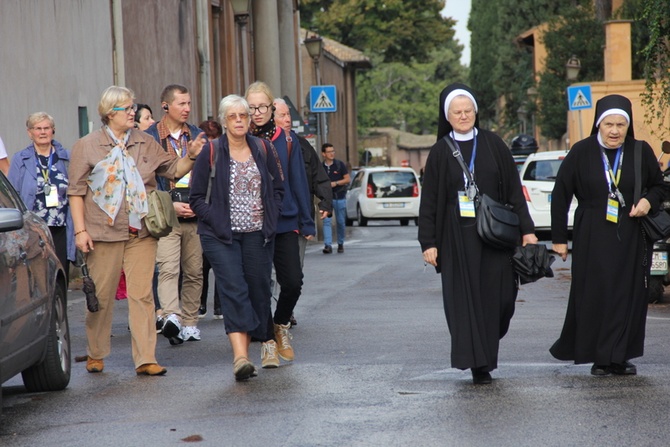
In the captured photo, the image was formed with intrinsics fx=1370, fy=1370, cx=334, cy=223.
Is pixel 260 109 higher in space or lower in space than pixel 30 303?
higher

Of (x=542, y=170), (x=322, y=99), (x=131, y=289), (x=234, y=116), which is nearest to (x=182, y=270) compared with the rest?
(x=131, y=289)

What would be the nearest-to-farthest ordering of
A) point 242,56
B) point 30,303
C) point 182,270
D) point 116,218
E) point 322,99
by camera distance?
point 30,303 → point 116,218 → point 182,270 → point 322,99 → point 242,56

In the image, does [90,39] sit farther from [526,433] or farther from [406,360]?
[526,433]

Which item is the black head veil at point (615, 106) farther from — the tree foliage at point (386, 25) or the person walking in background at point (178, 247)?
the tree foliage at point (386, 25)

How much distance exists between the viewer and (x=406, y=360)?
30.9ft

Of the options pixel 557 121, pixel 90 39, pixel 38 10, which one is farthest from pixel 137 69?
pixel 557 121

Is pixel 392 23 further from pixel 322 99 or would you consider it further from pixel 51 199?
pixel 51 199

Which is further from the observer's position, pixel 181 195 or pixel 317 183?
pixel 317 183

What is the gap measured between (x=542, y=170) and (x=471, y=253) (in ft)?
50.6

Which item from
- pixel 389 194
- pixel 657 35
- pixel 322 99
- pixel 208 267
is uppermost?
pixel 657 35

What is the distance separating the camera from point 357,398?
7805 mm

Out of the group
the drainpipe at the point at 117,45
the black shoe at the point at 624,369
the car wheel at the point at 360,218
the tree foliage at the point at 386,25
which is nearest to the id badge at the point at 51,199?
the black shoe at the point at 624,369

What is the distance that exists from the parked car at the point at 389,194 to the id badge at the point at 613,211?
2732 cm

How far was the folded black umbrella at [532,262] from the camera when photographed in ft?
26.9
